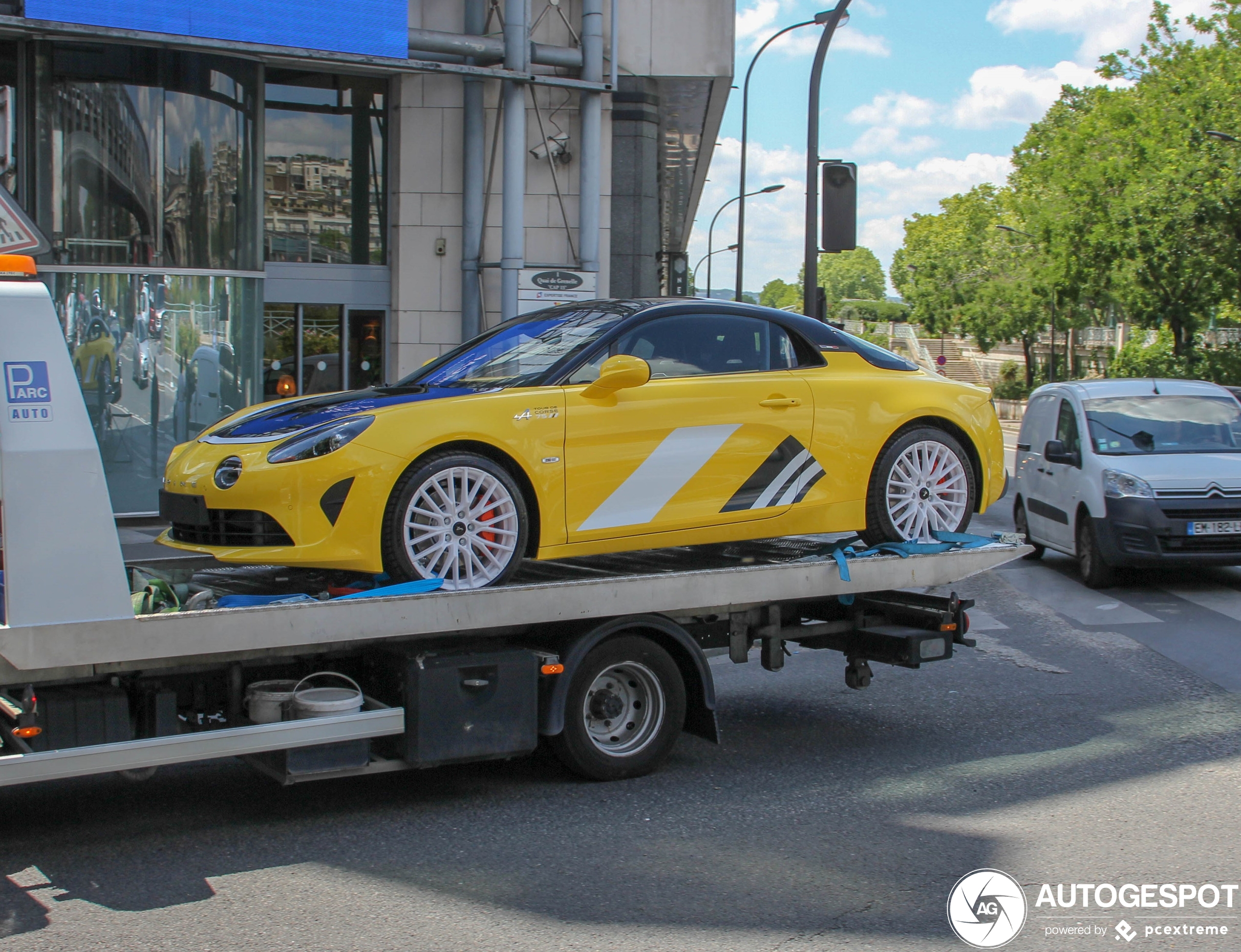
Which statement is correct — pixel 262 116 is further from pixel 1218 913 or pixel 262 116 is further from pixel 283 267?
pixel 1218 913

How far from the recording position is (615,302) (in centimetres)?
674

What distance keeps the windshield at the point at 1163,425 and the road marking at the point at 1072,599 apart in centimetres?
127

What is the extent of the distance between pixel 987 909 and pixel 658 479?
8.15 ft

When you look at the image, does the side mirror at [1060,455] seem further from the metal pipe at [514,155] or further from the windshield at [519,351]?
the windshield at [519,351]

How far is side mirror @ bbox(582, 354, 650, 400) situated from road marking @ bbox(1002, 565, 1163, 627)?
18.7ft

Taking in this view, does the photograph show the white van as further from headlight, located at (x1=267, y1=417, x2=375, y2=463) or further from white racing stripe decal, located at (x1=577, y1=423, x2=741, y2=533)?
headlight, located at (x1=267, y1=417, x2=375, y2=463)

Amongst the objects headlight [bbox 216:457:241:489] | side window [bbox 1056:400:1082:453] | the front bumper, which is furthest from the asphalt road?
side window [bbox 1056:400:1082:453]

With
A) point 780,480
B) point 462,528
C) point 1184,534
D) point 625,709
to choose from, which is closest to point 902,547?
point 780,480

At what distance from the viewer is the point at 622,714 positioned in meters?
6.16

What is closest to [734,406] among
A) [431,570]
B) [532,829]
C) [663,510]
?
[663,510]

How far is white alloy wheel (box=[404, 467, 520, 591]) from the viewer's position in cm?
564

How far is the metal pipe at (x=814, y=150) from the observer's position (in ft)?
46.9

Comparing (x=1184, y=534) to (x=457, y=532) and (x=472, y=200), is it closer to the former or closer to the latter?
(x=457, y=532)

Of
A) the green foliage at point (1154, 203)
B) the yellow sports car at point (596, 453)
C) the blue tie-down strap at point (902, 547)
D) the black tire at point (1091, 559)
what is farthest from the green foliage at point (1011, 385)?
the yellow sports car at point (596, 453)
